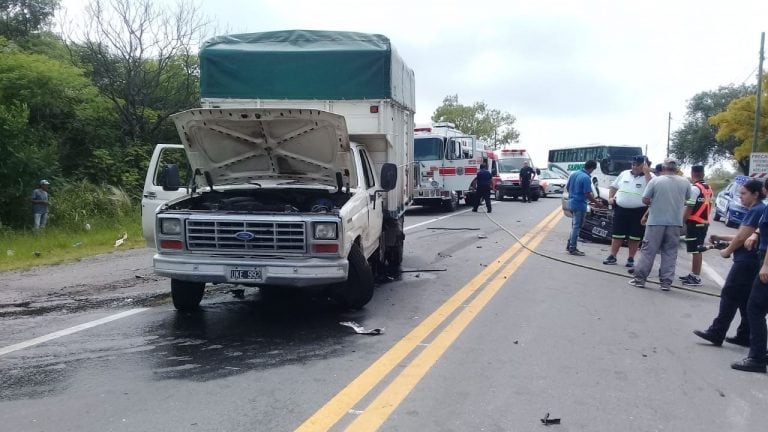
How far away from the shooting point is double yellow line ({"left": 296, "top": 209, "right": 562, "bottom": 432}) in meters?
4.34

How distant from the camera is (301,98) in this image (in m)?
9.57

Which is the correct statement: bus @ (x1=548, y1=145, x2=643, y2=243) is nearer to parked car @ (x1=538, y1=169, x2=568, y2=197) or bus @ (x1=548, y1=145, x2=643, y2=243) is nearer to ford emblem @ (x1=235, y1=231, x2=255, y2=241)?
parked car @ (x1=538, y1=169, x2=568, y2=197)

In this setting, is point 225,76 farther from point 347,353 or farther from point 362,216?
point 347,353

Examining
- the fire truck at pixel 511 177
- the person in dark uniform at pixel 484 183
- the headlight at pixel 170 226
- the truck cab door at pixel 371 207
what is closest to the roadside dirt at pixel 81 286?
the headlight at pixel 170 226

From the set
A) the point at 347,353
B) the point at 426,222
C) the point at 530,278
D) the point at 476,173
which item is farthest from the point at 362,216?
the point at 476,173

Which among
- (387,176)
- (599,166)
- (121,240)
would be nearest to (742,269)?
(387,176)

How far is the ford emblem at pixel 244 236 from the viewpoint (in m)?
6.57

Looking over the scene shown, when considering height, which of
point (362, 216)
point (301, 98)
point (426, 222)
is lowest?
point (426, 222)

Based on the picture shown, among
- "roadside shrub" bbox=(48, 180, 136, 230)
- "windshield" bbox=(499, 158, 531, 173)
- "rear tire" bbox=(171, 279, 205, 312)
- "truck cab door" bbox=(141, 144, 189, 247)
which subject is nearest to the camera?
"rear tire" bbox=(171, 279, 205, 312)

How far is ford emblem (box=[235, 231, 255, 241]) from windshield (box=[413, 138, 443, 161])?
16.9 metres

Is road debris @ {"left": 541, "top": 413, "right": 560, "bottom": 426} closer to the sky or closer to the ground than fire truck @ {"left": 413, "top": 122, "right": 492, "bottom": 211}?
closer to the ground

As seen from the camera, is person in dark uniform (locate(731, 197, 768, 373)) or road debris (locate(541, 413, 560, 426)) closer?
road debris (locate(541, 413, 560, 426))

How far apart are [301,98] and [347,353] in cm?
474

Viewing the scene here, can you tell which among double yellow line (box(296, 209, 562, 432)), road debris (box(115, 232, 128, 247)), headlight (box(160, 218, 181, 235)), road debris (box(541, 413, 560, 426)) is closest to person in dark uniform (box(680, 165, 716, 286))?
double yellow line (box(296, 209, 562, 432))
